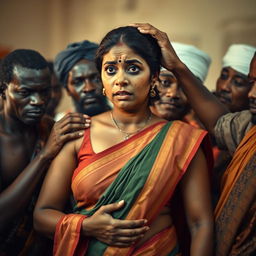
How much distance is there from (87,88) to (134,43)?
1238 mm

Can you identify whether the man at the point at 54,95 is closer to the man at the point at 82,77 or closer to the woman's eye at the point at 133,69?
the man at the point at 82,77

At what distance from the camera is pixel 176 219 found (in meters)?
2.49

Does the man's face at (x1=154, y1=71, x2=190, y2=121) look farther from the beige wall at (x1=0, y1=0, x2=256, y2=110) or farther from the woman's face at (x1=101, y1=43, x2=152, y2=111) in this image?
the beige wall at (x1=0, y1=0, x2=256, y2=110)

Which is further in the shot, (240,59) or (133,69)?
(240,59)

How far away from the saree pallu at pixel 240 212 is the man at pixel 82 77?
1.49 metres

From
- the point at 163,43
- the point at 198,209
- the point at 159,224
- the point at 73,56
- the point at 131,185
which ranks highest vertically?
the point at 163,43

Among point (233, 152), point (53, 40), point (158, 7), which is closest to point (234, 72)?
point (233, 152)

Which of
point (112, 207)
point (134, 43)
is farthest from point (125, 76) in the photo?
point (112, 207)

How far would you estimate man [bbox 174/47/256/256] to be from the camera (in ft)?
7.43

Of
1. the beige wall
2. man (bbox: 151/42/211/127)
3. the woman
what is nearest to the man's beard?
man (bbox: 151/42/211/127)

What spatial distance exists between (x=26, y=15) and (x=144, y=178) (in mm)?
5865

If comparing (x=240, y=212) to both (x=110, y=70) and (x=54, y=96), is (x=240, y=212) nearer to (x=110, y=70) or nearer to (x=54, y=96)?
(x=110, y=70)

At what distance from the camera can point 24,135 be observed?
2.83m

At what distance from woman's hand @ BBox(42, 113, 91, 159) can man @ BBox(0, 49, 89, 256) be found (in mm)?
103
